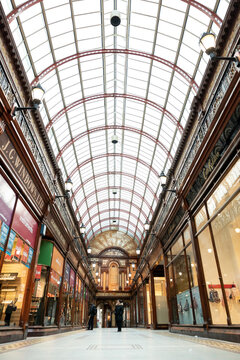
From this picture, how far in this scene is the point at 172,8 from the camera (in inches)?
375

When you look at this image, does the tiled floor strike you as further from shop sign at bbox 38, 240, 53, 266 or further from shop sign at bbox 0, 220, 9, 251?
shop sign at bbox 38, 240, 53, 266

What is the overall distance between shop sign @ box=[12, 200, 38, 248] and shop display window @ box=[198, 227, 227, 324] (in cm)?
602

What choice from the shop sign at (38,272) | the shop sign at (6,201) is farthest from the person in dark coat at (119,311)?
the shop sign at (6,201)

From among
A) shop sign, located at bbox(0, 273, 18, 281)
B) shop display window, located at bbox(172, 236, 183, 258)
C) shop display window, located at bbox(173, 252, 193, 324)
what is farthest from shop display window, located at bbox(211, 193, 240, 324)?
shop sign, located at bbox(0, 273, 18, 281)

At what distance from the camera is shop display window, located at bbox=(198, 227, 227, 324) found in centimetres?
695

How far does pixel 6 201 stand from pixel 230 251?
626cm

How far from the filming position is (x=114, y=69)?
13.5 metres

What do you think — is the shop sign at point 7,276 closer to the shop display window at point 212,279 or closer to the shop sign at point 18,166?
the shop sign at point 18,166

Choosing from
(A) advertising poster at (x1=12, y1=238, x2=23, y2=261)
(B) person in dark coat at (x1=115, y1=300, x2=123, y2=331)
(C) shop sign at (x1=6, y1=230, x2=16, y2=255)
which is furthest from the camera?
(B) person in dark coat at (x1=115, y1=300, x2=123, y2=331)

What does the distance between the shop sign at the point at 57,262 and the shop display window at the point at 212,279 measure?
7113 mm

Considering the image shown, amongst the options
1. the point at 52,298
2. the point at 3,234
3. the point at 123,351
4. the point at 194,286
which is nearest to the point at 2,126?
the point at 3,234

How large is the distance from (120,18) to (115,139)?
817cm

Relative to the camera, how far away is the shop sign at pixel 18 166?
250 inches

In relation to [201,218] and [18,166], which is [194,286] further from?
[18,166]
